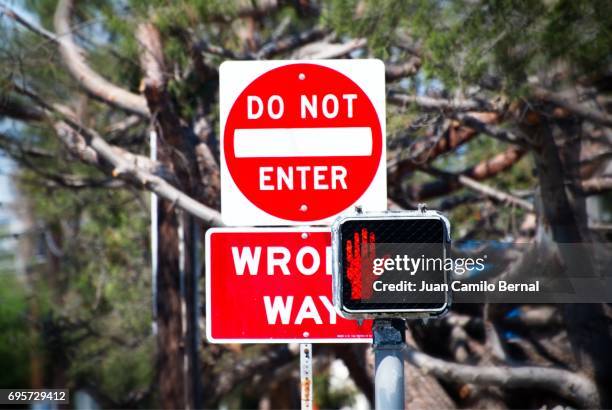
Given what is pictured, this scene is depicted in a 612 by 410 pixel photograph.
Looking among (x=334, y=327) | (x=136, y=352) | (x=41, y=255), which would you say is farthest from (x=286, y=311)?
(x=41, y=255)

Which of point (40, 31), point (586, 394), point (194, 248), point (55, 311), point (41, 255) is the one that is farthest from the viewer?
point (41, 255)

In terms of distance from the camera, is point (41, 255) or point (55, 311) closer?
point (55, 311)

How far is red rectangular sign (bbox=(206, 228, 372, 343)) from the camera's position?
12.1 feet

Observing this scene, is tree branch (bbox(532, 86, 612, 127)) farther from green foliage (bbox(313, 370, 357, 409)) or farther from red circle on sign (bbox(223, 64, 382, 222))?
green foliage (bbox(313, 370, 357, 409))

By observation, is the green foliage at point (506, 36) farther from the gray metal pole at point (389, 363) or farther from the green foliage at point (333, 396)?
the green foliage at point (333, 396)

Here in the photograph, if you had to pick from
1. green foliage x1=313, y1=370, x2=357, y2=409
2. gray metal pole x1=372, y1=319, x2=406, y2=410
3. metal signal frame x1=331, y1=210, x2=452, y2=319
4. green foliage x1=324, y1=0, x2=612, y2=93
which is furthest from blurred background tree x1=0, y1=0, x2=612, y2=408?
green foliage x1=313, y1=370, x2=357, y2=409

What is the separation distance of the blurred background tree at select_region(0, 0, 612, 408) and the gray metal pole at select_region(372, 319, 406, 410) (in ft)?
18.1

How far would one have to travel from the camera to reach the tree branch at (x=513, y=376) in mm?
9969

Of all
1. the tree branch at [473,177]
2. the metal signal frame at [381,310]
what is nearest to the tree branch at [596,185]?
the tree branch at [473,177]

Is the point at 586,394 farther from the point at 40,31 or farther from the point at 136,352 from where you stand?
the point at 136,352

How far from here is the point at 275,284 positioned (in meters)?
3.71

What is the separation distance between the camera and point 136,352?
16.6 metres

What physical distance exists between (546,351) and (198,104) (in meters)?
4.58

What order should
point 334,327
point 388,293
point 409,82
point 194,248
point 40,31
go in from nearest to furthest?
point 388,293
point 334,327
point 409,82
point 40,31
point 194,248
